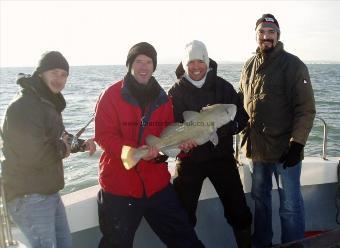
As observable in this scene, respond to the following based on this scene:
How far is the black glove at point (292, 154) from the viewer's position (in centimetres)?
429

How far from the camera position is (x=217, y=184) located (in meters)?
4.46

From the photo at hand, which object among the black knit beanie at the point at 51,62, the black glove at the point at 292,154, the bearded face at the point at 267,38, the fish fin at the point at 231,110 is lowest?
the black glove at the point at 292,154

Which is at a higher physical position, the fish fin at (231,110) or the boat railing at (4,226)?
the fish fin at (231,110)

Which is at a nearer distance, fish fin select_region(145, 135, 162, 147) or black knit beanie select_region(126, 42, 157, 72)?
fish fin select_region(145, 135, 162, 147)

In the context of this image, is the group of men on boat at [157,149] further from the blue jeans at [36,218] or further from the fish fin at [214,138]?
the fish fin at [214,138]

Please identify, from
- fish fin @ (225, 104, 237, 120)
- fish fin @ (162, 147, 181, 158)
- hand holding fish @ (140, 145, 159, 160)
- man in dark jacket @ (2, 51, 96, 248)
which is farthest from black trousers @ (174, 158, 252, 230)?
man in dark jacket @ (2, 51, 96, 248)

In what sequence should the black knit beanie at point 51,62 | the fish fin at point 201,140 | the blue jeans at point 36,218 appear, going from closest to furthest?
1. the blue jeans at point 36,218
2. the black knit beanie at point 51,62
3. the fish fin at point 201,140

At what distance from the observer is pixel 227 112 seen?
3979 millimetres

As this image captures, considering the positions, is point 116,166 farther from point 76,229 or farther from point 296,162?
point 296,162

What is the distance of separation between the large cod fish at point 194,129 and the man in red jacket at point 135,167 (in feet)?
0.42

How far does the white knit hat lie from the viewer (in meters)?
4.28

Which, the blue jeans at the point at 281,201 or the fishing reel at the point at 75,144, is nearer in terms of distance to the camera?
the fishing reel at the point at 75,144

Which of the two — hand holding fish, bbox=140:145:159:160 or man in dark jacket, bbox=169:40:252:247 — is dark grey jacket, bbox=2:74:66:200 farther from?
man in dark jacket, bbox=169:40:252:247

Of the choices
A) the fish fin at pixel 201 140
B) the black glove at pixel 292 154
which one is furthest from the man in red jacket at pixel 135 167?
the black glove at pixel 292 154
